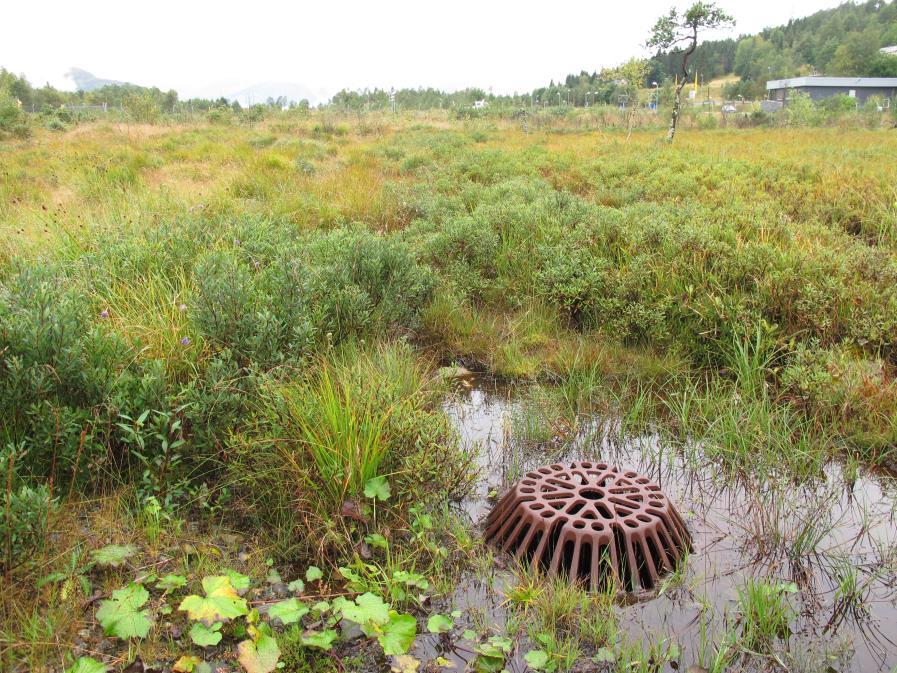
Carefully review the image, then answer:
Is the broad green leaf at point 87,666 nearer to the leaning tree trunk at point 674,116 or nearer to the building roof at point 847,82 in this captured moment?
the leaning tree trunk at point 674,116

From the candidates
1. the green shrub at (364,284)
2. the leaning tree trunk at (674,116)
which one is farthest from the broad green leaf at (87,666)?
the leaning tree trunk at (674,116)

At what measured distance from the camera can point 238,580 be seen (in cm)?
230

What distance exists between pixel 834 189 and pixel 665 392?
6.03 meters

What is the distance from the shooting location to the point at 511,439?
3.71m

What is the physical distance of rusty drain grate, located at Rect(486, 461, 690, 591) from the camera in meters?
2.49

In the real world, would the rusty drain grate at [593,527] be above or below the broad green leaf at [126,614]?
below

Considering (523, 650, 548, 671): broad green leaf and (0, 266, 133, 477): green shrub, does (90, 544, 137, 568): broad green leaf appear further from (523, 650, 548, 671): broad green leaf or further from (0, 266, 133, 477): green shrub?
(523, 650, 548, 671): broad green leaf

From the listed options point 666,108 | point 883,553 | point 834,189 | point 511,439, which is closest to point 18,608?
point 511,439

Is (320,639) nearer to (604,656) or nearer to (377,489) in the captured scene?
(377,489)

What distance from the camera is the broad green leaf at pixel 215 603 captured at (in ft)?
6.89

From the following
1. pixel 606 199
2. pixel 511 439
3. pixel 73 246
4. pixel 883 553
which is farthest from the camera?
pixel 606 199

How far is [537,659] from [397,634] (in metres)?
0.51

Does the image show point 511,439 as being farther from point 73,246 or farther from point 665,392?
point 73,246

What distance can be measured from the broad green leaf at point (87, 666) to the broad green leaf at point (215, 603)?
285mm
